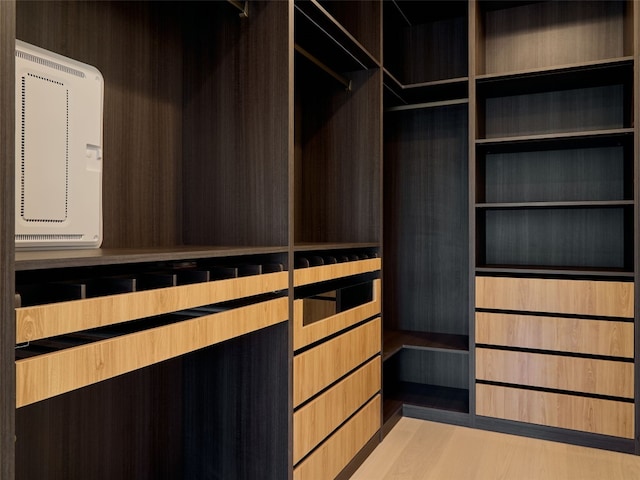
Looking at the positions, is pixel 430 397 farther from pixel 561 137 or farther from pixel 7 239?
pixel 7 239

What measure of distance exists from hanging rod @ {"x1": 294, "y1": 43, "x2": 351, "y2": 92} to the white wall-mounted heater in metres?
0.84

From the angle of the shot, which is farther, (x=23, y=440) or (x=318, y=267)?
(x=318, y=267)

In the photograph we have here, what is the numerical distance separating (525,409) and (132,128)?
2.13 meters

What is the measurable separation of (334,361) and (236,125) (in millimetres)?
905

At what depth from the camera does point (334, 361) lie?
1.86 meters

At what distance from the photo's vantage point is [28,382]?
0.81m

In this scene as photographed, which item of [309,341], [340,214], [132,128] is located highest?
[132,128]

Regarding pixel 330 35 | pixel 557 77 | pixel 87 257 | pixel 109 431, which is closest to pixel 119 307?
pixel 87 257

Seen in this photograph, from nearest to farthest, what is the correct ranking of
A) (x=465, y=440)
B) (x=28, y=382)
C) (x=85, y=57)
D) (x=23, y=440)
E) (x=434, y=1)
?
(x=28, y=382) → (x=23, y=440) → (x=85, y=57) → (x=465, y=440) → (x=434, y=1)

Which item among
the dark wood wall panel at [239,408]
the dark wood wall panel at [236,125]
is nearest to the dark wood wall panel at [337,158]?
the dark wood wall panel at [236,125]

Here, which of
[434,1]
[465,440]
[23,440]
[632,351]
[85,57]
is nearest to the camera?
[23,440]

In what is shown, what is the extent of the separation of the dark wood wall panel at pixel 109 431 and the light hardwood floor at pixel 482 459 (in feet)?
2.61

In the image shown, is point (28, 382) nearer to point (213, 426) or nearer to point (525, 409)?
point (213, 426)

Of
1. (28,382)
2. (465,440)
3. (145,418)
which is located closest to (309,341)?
(145,418)
